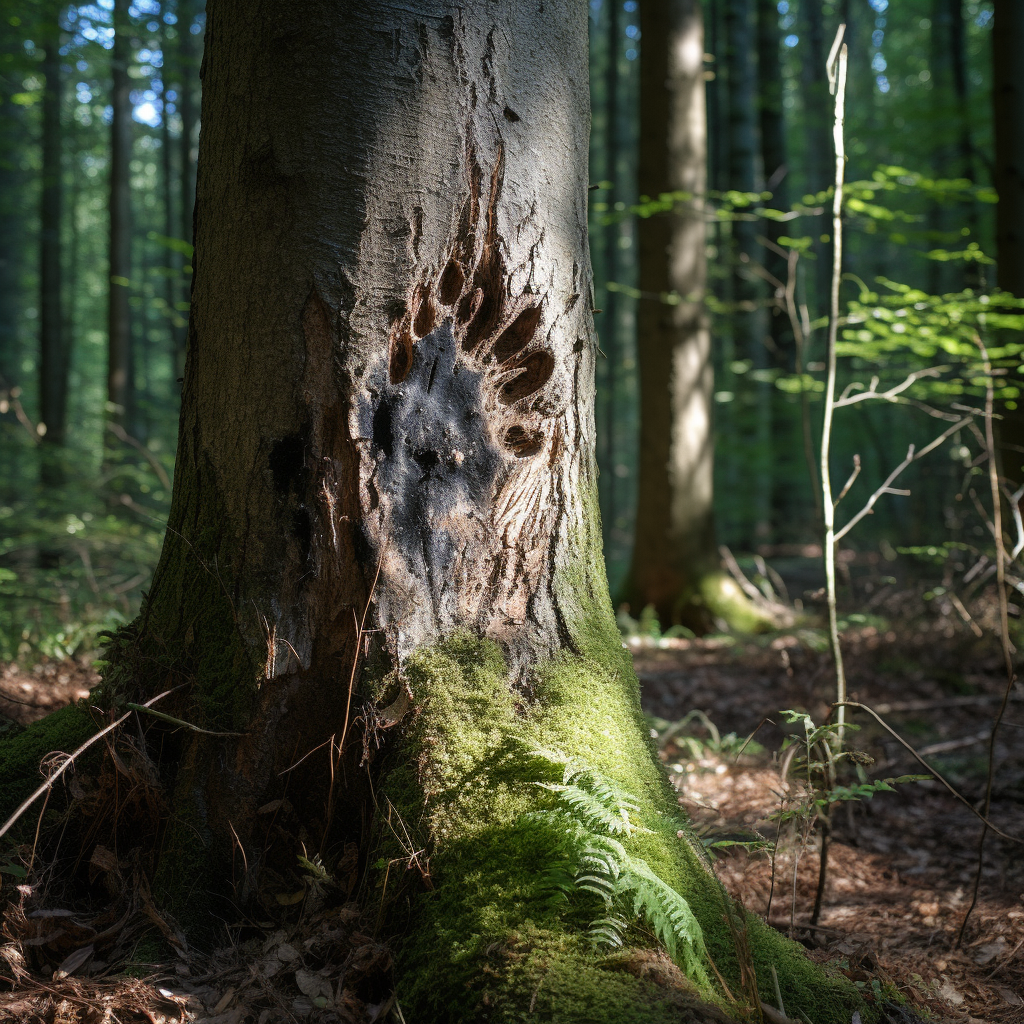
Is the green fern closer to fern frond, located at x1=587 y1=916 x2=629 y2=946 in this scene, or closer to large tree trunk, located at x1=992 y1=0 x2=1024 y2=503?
fern frond, located at x1=587 y1=916 x2=629 y2=946

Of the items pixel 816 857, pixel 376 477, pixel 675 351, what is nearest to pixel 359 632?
pixel 376 477

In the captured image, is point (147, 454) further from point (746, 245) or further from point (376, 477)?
point (746, 245)

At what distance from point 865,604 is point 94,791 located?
6620 mm

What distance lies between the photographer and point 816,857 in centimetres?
→ 306

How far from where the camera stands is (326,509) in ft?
6.54

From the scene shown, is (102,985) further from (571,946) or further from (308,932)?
(571,946)

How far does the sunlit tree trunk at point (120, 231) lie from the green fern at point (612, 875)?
34.3 ft

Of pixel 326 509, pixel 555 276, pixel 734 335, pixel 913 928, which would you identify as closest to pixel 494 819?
pixel 326 509

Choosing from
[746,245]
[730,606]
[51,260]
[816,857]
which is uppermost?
[51,260]

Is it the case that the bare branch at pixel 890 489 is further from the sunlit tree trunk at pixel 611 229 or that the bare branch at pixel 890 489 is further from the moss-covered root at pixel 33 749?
the sunlit tree trunk at pixel 611 229

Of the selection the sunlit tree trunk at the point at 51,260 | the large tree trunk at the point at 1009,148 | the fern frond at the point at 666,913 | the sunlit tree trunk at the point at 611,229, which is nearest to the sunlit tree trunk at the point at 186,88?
the sunlit tree trunk at the point at 51,260

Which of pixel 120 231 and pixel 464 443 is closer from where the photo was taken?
pixel 464 443

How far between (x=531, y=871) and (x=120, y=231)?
484 inches

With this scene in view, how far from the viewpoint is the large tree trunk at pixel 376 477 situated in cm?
195
